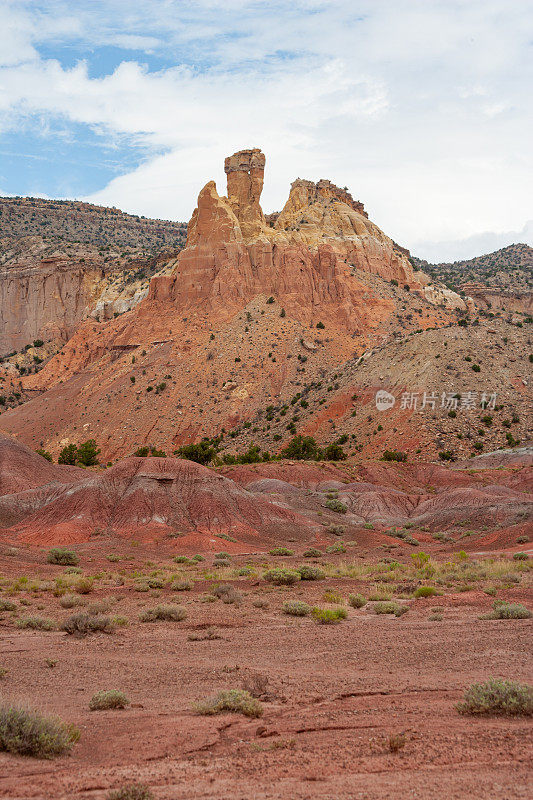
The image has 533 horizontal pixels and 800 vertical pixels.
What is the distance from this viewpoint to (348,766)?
Answer: 18.7 ft

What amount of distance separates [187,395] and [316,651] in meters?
62.8

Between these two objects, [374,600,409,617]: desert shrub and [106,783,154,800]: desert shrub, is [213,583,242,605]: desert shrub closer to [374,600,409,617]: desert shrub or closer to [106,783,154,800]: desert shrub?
[374,600,409,617]: desert shrub

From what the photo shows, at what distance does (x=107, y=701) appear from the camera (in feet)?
25.7

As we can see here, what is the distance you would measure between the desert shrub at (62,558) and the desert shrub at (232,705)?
689 inches

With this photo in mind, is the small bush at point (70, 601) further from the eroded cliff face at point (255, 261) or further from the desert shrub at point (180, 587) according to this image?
the eroded cliff face at point (255, 261)

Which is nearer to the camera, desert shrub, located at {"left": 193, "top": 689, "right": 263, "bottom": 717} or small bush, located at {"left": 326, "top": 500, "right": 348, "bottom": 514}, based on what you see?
desert shrub, located at {"left": 193, "top": 689, "right": 263, "bottom": 717}

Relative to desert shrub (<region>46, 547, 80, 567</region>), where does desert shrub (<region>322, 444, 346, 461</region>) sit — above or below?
above

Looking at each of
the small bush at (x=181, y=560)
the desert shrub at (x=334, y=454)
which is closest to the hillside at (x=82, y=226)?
the desert shrub at (x=334, y=454)

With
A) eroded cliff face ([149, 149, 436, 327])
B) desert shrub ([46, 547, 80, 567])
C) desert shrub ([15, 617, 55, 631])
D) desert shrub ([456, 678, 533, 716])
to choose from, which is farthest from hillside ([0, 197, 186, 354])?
desert shrub ([456, 678, 533, 716])

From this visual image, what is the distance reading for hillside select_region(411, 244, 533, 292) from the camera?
12038 cm

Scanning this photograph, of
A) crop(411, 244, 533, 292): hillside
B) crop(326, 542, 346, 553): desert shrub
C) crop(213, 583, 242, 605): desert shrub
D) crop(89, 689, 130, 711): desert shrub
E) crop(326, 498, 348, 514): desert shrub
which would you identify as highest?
crop(411, 244, 533, 292): hillside

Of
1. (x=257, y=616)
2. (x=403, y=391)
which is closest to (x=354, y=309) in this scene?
(x=403, y=391)

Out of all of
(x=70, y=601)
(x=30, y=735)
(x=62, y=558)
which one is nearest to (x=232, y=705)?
(x=30, y=735)

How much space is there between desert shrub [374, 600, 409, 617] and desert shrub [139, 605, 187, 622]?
4.77 meters
